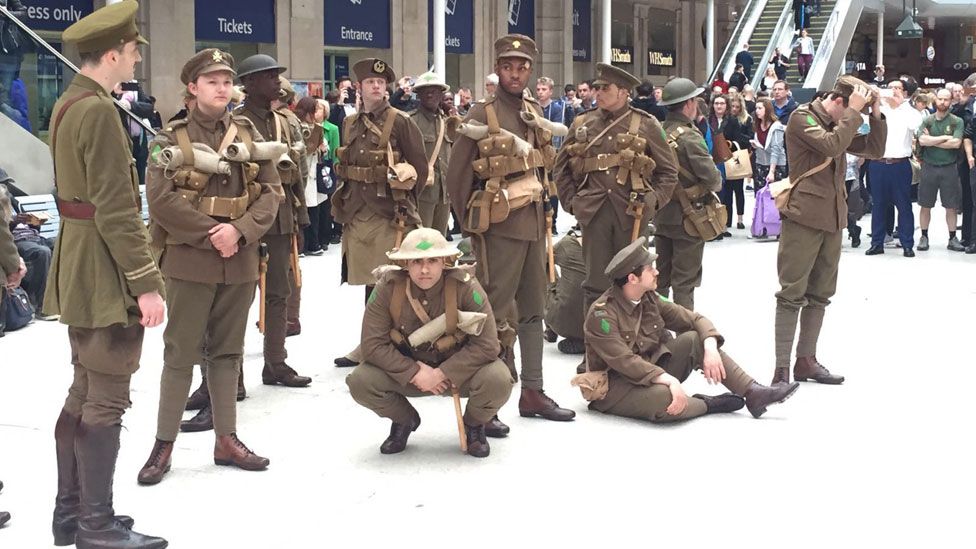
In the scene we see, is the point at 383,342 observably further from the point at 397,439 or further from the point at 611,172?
the point at 611,172

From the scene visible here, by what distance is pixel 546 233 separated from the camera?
24.4ft

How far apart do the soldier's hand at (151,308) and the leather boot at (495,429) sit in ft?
7.52

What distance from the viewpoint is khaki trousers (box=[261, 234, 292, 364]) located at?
25.3 ft

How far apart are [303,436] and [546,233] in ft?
6.06

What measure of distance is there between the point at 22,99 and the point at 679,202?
7.26 metres

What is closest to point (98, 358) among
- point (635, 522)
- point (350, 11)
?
point (635, 522)

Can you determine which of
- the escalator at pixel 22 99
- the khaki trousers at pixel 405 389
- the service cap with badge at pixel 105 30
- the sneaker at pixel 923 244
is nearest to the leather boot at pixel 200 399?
the khaki trousers at pixel 405 389

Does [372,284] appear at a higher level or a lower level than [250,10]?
lower

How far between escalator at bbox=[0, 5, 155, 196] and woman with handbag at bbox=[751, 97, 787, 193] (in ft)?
25.8

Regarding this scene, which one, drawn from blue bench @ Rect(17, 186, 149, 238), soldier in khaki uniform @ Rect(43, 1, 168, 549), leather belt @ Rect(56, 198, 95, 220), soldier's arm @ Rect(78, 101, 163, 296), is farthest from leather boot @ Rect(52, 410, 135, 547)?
blue bench @ Rect(17, 186, 149, 238)

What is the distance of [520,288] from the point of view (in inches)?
282

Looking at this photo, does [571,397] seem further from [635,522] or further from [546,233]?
[635,522]

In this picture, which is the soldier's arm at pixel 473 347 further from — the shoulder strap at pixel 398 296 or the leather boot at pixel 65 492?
the leather boot at pixel 65 492

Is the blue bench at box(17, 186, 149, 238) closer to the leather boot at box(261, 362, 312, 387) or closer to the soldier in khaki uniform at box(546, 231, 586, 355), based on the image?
the leather boot at box(261, 362, 312, 387)
